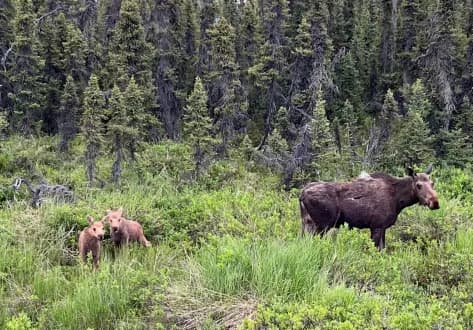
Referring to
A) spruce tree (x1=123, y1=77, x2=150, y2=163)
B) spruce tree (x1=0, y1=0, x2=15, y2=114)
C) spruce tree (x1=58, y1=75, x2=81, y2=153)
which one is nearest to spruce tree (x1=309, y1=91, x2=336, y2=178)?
spruce tree (x1=123, y1=77, x2=150, y2=163)

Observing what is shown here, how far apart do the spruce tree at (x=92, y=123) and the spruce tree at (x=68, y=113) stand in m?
4.22

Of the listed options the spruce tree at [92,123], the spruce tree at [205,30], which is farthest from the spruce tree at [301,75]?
the spruce tree at [92,123]

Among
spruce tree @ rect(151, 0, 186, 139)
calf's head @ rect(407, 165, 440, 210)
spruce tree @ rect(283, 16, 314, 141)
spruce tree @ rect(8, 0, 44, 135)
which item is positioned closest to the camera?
calf's head @ rect(407, 165, 440, 210)

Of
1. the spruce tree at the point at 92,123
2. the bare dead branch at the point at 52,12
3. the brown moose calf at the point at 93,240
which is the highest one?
the bare dead branch at the point at 52,12

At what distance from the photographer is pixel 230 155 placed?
17.3 meters

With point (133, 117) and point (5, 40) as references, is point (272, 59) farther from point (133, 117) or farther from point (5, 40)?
point (5, 40)

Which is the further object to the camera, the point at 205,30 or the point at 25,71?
the point at 205,30

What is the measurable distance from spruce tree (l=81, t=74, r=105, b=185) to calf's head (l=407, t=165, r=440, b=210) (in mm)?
9253

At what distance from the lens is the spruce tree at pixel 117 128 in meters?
14.7

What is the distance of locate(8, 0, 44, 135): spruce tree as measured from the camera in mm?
18328

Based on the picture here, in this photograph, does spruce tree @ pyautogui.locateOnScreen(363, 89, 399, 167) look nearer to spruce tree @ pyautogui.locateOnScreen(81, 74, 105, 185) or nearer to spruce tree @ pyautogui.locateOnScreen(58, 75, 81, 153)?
spruce tree @ pyautogui.locateOnScreen(81, 74, 105, 185)

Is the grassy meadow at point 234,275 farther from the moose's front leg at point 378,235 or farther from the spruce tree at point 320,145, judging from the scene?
the spruce tree at point 320,145

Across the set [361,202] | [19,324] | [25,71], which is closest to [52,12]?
[25,71]

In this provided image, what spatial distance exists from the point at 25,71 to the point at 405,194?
49.7 ft
